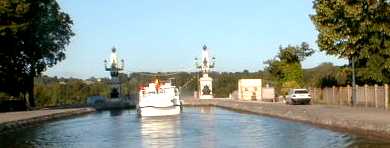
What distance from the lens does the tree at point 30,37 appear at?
58625mm

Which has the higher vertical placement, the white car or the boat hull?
the white car

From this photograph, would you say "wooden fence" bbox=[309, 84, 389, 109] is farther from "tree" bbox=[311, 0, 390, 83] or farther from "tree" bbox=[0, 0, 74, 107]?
"tree" bbox=[0, 0, 74, 107]

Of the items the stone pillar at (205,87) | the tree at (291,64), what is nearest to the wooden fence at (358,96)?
the tree at (291,64)

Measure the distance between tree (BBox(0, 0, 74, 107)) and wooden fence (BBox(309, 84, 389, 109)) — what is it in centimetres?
2642

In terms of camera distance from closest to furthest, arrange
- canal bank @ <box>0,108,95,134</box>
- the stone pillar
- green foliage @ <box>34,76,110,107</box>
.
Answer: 1. canal bank @ <box>0,108,95,134</box>
2. the stone pillar
3. green foliage @ <box>34,76,110,107</box>

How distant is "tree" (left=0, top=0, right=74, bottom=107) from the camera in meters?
58.6

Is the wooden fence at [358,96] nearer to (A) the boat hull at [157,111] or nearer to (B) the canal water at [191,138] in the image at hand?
(A) the boat hull at [157,111]

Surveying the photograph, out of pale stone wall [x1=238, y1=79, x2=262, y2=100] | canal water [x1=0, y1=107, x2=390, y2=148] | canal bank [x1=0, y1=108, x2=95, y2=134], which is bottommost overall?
canal water [x1=0, y1=107, x2=390, y2=148]

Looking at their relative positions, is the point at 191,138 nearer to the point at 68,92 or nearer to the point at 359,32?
the point at 359,32

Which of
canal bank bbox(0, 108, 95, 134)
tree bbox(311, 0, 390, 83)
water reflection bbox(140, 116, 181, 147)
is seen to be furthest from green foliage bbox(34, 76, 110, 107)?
water reflection bbox(140, 116, 181, 147)

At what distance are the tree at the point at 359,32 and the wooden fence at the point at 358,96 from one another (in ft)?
4.44

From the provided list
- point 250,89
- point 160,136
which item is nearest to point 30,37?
point 160,136

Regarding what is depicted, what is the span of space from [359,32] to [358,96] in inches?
252

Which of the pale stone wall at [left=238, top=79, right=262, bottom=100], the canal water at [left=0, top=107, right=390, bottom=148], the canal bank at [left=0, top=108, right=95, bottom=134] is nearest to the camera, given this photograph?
the canal water at [left=0, top=107, right=390, bottom=148]
